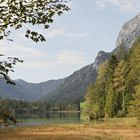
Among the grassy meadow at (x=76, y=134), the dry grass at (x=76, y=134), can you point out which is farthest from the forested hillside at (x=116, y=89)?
the dry grass at (x=76, y=134)

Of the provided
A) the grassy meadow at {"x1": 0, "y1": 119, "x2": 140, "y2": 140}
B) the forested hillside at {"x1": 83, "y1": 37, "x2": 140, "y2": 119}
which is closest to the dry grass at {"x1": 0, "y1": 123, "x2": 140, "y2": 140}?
the grassy meadow at {"x1": 0, "y1": 119, "x2": 140, "y2": 140}

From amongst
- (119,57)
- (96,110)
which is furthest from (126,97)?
(119,57)

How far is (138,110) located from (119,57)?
170 ft

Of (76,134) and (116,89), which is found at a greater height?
(116,89)

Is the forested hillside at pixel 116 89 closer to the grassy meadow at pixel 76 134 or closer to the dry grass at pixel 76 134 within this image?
the grassy meadow at pixel 76 134

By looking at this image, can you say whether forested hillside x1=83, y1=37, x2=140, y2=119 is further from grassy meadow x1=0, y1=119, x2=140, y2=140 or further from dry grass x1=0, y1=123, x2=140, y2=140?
dry grass x1=0, y1=123, x2=140, y2=140

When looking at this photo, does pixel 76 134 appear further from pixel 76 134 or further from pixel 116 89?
pixel 116 89

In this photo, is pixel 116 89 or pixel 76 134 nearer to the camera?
pixel 76 134

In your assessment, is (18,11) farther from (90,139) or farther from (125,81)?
(125,81)

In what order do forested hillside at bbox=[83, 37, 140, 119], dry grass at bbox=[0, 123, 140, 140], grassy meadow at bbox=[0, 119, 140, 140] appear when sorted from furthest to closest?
forested hillside at bbox=[83, 37, 140, 119] < grassy meadow at bbox=[0, 119, 140, 140] < dry grass at bbox=[0, 123, 140, 140]

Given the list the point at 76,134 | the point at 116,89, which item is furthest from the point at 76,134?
the point at 116,89

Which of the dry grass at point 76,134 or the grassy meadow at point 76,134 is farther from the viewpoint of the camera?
the grassy meadow at point 76,134

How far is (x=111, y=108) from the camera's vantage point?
340 feet

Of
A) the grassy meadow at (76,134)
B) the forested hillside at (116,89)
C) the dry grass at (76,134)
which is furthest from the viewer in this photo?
the forested hillside at (116,89)
